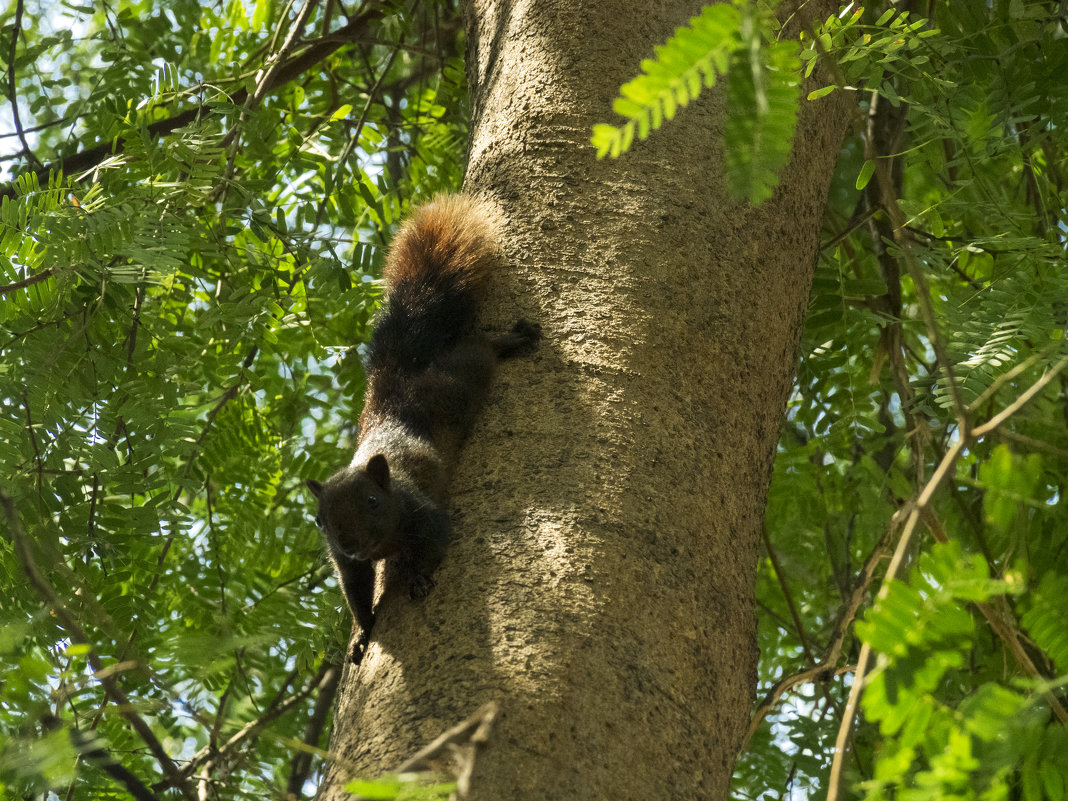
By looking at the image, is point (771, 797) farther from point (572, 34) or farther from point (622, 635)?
point (572, 34)

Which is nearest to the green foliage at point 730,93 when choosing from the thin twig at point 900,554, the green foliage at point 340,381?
the green foliage at point 340,381

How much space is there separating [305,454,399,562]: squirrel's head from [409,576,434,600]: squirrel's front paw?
0.32 m

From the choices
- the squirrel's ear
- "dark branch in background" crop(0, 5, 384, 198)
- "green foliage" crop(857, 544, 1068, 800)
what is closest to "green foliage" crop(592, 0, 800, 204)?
"green foliage" crop(857, 544, 1068, 800)

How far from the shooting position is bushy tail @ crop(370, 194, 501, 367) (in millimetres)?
2623

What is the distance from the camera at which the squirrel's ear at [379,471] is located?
278 cm

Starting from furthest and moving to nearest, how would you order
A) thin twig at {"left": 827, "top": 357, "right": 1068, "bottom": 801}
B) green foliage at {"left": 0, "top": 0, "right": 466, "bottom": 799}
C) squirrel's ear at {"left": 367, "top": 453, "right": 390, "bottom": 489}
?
squirrel's ear at {"left": 367, "top": 453, "right": 390, "bottom": 489}, green foliage at {"left": 0, "top": 0, "right": 466, "bottom": 799}, thin twig at {"left": 827, "top": 357, "right": 1068, "bottom": 801}

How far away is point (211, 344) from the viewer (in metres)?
3.40

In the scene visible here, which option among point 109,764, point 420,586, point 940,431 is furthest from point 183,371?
point 940,431

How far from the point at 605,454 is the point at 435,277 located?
1.00 m

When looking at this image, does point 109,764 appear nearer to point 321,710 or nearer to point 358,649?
point 358,649

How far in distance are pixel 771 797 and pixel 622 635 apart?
5.56ft

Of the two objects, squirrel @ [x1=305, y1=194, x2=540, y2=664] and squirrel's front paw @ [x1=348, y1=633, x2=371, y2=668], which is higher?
squirrel @ [x1=305, y1=194, x2=540, y2=664]

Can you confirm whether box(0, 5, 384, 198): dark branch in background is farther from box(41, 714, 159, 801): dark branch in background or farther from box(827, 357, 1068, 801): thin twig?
box(827, 357, 1068, 801): thin twig

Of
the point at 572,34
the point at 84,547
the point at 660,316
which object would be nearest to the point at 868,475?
the point at 660,316
